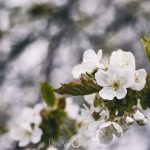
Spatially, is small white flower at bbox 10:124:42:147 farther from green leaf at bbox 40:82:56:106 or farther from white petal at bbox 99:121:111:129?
white petal at bbox 99:121:111:129

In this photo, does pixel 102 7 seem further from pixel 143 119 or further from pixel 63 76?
pixel 143 119

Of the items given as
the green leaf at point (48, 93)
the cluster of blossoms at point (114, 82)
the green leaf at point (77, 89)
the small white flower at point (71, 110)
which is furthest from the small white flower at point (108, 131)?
the small white flower at point (71, 110)

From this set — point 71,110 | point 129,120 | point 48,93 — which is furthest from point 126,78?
point 71,110

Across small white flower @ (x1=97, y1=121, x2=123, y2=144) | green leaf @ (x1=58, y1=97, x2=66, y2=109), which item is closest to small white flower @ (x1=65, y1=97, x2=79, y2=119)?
green leaf @ (x1=58, y1=97, x2=66, y2=109)

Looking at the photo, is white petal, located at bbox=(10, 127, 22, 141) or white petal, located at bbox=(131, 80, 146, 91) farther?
white petal, located at bbox=(10, 127, 22, 141)

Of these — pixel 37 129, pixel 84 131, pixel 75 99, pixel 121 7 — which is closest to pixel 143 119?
pixel 84 131

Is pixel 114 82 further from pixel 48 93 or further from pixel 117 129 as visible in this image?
pixel 48 93
